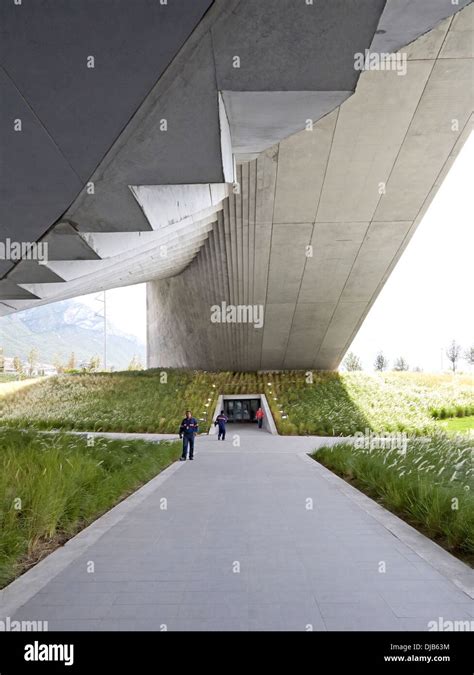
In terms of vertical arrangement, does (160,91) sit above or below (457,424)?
above

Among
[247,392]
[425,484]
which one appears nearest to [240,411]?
[247,392]

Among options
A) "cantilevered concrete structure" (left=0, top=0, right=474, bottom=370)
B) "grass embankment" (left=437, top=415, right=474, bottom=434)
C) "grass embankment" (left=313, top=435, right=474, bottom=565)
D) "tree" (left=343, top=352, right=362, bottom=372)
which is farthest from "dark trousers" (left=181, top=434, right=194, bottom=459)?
"tree" (left=343, top=352, right=362, bottom=372)

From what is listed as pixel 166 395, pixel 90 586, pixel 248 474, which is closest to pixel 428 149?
pixel 248 474

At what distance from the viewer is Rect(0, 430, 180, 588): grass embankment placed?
14.6 feet

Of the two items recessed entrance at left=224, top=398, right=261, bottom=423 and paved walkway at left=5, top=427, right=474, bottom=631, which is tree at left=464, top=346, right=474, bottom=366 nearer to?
recessed entrance at left=224, top=398, right=261, bottom=423

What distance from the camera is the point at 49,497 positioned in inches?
201

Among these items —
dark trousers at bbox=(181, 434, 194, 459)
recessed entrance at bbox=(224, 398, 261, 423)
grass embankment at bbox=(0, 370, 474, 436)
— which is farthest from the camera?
recessed entrance at bbox=(224, 398, 261, 423)

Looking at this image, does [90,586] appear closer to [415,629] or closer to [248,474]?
[415,629]

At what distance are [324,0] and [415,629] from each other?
395 cm

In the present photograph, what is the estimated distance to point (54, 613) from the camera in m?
3.35

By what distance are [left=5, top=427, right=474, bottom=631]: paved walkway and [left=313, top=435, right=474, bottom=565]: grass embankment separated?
47 centimetres

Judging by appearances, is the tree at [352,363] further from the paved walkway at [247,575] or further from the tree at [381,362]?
the paved walkway at [247,575]

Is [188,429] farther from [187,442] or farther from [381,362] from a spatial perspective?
[381,362]

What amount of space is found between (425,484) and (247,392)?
67.8 feet
